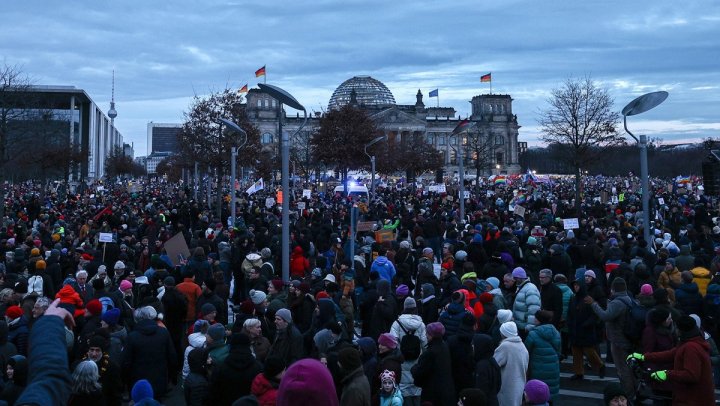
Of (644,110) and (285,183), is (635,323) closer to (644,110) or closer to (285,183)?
(285,183)

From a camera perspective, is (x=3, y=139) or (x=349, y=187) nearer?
(x=3, y=139)

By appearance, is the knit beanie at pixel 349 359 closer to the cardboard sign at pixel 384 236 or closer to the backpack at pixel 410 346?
the backpack at pixel 410 346

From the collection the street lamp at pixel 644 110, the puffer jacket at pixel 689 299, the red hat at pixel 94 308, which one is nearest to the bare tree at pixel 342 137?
the street lamp at pixel 644 110

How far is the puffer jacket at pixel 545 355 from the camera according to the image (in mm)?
7602

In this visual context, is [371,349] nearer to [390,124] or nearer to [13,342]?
[13,342]

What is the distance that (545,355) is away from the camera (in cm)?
761

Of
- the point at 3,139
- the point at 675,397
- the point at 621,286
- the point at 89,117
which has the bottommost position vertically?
the point at 675,397

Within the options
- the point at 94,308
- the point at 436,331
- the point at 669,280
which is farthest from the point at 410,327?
the point at 669,280

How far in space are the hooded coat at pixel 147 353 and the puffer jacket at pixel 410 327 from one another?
2.63 meters

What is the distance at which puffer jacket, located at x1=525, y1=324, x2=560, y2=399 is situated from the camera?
760 cm

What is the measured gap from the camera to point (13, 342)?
7.84m

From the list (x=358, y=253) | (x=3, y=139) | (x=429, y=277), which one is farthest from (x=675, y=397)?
(x=3, y=139)

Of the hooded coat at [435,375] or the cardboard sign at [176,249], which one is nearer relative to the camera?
the hooded coat at [435,375]

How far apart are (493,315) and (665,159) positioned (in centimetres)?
9762
